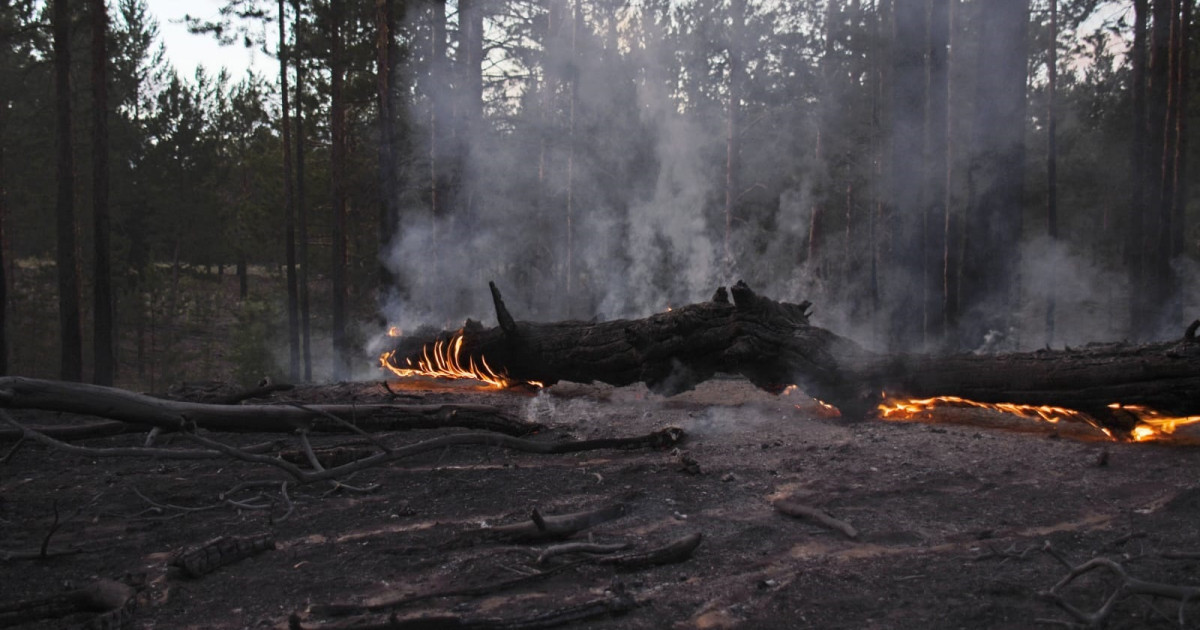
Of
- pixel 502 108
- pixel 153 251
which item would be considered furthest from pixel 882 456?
pixel 153 251

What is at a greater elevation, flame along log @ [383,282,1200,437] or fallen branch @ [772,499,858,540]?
flame along log @ [383,282,1200,437]

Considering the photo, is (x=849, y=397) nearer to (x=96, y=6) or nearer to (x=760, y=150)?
(x=96, y=6)

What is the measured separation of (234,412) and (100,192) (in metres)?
10.9

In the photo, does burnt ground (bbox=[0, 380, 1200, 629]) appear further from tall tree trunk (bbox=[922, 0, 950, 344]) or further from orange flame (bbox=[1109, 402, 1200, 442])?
tall tree trunk (bbox=[922, 0, 950, 344])

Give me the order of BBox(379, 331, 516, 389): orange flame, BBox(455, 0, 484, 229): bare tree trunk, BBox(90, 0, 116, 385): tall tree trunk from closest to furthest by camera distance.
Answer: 1. BBox(379, 331, 516, 389): orange flame
2. BBox(90, 0, 116, 385): tall tree trunk
3. BBox(455, 0, 484, 229): bare tree trunk

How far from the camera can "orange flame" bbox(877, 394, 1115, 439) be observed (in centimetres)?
632

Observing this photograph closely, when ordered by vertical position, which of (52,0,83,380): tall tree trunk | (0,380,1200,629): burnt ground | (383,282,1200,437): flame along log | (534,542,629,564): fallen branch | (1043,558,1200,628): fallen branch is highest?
(52,0,83,380): tall tree trunk

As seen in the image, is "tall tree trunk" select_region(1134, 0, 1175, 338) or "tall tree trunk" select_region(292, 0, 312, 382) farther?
"tall tree trunk" select_region(292, 0, 312, 382)

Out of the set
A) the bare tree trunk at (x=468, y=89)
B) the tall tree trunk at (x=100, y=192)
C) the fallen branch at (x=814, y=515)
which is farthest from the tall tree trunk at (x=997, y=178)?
the tall tree trunk at (x=100, y=192)

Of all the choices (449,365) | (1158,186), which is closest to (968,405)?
(449,365)

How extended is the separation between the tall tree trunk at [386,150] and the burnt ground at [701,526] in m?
11.2

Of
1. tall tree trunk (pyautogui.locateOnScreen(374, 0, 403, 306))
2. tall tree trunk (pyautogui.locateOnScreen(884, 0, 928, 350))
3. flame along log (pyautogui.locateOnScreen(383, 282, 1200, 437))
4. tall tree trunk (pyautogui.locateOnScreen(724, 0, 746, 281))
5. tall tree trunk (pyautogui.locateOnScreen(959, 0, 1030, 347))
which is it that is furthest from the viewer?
tall tree trunk (pyautogui.locateOnScreen(724, 0, 746, 281))

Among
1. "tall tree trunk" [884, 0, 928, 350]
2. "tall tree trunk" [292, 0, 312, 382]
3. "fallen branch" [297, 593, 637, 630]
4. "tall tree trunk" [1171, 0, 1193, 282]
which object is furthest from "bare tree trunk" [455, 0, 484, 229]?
"fallen branch" [297, 593, 637, 630]

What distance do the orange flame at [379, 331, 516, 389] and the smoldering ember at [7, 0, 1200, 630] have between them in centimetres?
12
